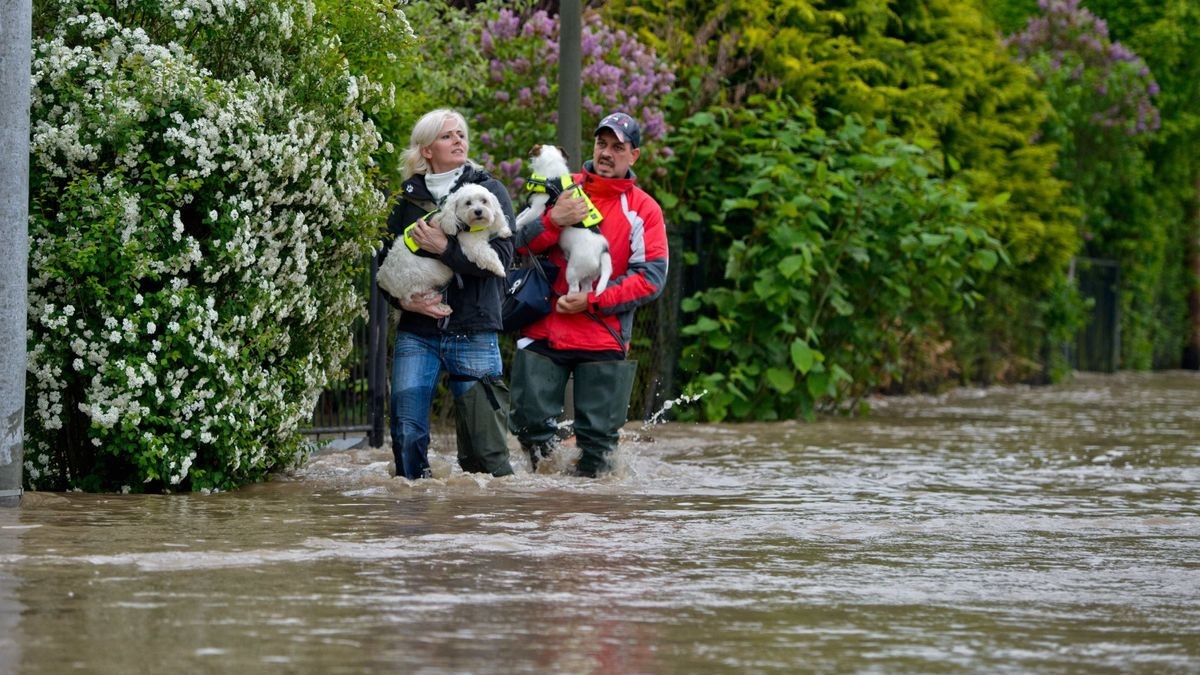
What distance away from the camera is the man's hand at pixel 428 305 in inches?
380

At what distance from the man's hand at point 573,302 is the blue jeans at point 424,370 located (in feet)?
1.88

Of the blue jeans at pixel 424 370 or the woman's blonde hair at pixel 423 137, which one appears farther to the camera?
the blue jeans at pixel 424 370

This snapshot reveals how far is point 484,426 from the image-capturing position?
32.6 ft

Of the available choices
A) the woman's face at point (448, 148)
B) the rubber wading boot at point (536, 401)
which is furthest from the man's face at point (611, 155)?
the rubber wading boot at point (536, 401)

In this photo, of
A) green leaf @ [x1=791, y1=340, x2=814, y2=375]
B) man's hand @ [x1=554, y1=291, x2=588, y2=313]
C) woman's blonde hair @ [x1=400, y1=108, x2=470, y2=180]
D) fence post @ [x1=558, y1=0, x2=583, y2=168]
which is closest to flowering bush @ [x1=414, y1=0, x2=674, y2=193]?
fence post @ [x1=558, y1=0, x2=583, y2=168]

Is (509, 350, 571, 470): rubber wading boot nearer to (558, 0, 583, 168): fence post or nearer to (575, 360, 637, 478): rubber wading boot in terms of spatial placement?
(575, 360, 637, 478): rubber wading boot

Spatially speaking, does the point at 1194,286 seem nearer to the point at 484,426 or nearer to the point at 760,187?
the point at 760,187

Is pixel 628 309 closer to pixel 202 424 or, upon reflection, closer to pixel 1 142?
pixel 202 424

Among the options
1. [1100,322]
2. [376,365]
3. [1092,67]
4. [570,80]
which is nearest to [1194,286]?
[1100,322]

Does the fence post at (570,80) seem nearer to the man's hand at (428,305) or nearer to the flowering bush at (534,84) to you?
the flowering bush at (534,84)

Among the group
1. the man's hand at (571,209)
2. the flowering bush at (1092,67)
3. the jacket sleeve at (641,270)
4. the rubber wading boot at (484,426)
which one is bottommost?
the rubber wading boot at (484,426)

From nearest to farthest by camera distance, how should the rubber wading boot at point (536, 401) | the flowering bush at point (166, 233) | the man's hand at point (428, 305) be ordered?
1. the flowering bush at point (166, 233)
2. the man's hand at point (428, 305)
3. the rubber wading boot at point (536, 401)

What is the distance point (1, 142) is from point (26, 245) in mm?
438

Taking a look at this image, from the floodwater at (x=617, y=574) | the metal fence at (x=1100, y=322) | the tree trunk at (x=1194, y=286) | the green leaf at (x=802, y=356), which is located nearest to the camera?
the floodwater at (x=617, y=574)
